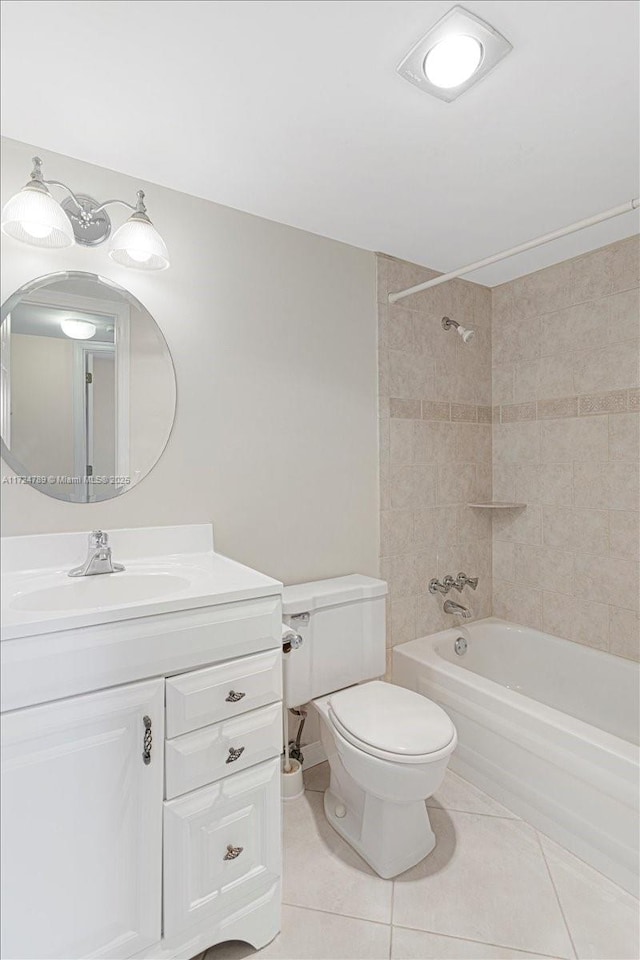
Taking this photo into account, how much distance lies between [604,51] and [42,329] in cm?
162

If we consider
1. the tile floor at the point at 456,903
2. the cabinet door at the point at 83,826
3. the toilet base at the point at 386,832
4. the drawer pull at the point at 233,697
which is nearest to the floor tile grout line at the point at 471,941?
the tile floor at the point at 456,903

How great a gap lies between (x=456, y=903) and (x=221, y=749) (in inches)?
34.7

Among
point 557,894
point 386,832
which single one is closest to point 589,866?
point 557,894

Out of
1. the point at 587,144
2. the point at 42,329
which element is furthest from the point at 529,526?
the point at 42,329

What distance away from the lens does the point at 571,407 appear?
94.2 inches

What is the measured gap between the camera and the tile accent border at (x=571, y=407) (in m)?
2.19

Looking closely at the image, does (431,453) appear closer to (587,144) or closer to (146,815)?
(587,144)

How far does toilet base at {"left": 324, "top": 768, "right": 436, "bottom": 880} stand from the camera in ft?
5.10

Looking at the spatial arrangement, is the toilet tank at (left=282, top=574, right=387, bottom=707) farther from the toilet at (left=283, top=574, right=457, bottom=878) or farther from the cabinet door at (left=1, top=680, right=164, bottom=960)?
the cabinet door at (left=1, top=680, right=164, bottom=960)

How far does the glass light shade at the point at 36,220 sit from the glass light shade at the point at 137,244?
13 centimetres

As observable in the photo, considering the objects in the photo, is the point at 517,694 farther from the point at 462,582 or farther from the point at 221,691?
the point at 221,691

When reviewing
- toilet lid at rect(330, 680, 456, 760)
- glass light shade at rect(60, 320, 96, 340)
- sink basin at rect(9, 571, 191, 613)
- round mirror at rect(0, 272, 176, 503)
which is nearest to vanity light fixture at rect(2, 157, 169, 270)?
round mirror at rect(0, 272, 176, 503)

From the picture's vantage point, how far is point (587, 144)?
1.53 metres

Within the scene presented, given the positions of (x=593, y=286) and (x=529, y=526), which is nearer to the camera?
(x=593, y=286)
